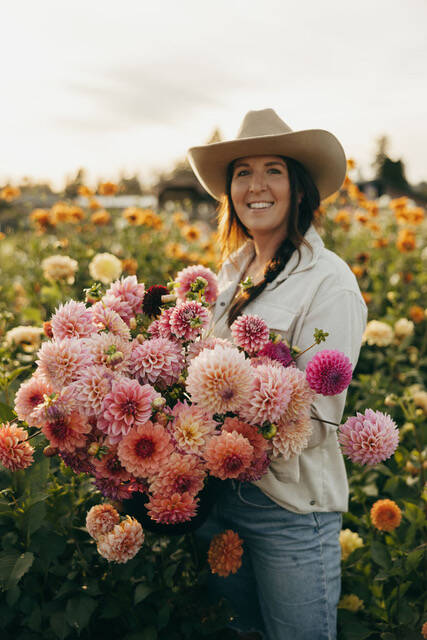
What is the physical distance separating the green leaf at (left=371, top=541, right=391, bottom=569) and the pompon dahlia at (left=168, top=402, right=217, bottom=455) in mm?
879

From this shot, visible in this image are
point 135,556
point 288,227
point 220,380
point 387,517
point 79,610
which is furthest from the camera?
point 288,227

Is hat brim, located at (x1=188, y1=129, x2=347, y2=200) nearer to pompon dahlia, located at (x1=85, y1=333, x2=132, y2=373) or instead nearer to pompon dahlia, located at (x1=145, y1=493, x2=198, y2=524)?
pompon dahlia, located at (x1=85, y1=333, x2=132, y2=373)

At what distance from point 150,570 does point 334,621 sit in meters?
0.60

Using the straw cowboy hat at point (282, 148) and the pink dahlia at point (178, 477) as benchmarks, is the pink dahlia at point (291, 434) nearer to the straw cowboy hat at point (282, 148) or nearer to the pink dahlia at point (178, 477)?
the pink dahlia at point (178, 477)

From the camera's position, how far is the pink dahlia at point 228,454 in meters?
0.90

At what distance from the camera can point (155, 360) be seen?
990 millimetres

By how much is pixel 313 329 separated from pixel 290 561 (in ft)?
2.30

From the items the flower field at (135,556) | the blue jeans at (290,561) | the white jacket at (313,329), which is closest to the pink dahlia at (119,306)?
the flower field at (135,556)

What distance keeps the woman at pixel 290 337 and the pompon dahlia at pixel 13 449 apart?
619mm

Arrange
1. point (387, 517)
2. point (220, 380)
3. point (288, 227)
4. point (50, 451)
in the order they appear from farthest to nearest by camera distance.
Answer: point (288, 227)
point (387, 517)
point (50, 451)
point (220, 380)

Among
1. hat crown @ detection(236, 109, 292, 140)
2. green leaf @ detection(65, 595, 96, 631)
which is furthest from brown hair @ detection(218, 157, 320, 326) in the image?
green leaf @ detection(65, 595, 96, 631)

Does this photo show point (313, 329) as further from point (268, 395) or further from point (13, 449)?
point (13, 449)

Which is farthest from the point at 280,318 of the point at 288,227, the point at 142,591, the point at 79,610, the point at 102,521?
the point at 79,610

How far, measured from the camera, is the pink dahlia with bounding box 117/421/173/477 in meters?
0.90
